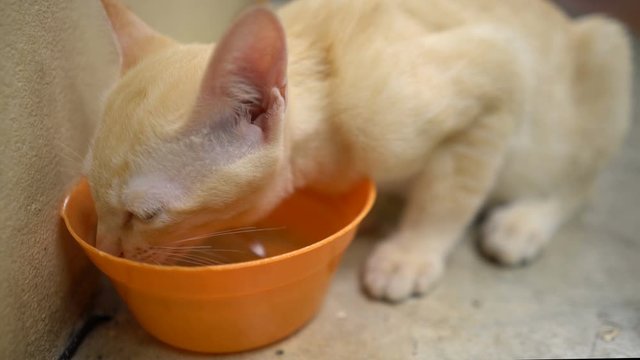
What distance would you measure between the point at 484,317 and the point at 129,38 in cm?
85

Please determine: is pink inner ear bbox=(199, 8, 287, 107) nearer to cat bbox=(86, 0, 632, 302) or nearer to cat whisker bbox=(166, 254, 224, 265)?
cat bbox=(86, 0, 632, 302)

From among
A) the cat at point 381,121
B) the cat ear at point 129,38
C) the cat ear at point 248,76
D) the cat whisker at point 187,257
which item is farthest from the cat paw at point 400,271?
the cat ear at point 129,38

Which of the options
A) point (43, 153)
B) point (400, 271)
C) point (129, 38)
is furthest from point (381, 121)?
point (43, 153)

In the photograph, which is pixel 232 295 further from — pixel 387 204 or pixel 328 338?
pixel 387 204

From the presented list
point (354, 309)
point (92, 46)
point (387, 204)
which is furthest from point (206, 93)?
point (387, 204)

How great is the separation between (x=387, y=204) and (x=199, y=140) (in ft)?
2.55

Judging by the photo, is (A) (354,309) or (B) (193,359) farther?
(A) (354,309)

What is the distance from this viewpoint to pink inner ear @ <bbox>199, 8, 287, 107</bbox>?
75 cm

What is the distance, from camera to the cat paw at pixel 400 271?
49.3 inches

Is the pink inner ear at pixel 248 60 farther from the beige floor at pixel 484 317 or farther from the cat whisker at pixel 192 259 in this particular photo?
the beige floor at pixel 484 317

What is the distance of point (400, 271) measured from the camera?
1.27m

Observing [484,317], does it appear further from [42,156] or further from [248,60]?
[42,156]

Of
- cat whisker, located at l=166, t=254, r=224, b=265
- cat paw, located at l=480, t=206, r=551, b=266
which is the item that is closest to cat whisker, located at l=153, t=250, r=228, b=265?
cat whisker, located at l=166, t=254, r=224, b=265

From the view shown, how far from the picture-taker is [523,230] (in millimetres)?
1436
